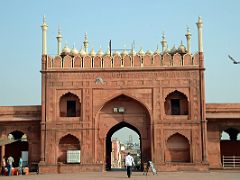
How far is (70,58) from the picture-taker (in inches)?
790

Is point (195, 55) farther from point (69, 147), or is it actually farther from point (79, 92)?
point (69, 147)

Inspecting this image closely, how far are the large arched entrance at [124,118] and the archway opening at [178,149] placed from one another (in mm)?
981

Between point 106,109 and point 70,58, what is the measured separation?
291 centimetres

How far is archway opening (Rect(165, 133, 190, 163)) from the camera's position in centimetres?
1964

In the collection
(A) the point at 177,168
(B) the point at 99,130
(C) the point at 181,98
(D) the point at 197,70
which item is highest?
(D) the point at 197,70

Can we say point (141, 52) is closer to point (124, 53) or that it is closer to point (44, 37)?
Answer: point (124, 53)

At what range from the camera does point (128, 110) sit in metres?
20.2

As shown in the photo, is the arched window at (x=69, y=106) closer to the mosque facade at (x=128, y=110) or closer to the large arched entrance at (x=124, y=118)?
the mosque facade at (x=128, y=110)

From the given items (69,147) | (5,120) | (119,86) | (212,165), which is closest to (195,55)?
(119,86)

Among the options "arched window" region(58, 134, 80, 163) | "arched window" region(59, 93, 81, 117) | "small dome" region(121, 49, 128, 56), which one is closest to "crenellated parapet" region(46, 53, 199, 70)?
"small dome" region(121, 49, 128, 56)

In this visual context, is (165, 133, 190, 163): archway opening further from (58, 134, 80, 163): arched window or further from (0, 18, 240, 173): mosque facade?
(58, 134, 80, 163): arched window

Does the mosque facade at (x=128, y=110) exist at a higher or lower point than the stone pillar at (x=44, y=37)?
lower

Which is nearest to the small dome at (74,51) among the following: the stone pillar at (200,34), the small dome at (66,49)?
the small dome at (66,49)

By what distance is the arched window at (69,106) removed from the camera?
66.4ft
